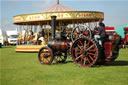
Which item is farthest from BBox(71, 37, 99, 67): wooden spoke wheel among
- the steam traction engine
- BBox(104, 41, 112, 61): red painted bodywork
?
BBox(104, 41, 112, 61): red painted bodywork

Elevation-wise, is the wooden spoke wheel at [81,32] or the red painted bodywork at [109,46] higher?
the wooden spoke wheel at [81,32]

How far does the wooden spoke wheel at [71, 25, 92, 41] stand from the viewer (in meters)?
7.44

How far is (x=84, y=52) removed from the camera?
7.21m

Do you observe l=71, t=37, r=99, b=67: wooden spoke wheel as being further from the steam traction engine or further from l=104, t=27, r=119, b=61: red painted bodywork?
l=104, t=27, r=119, b=61: red painted bodywork

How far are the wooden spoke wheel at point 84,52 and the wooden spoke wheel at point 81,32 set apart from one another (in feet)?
1.01

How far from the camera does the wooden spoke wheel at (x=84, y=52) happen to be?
7021 millimetres

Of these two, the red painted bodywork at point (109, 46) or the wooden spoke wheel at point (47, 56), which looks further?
the wooden spoke wheel at point (47, 56)

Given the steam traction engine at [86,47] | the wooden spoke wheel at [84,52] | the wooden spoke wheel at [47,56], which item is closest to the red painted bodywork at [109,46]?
the steam traction engine at [86,47]

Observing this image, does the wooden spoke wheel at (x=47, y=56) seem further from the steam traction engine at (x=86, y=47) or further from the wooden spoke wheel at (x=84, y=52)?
the wooden spoke wheel at (x=84, y=52)

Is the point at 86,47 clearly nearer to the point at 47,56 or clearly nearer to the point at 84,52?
Result: the point at 84,52

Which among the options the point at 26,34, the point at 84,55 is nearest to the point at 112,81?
the point at 84,55

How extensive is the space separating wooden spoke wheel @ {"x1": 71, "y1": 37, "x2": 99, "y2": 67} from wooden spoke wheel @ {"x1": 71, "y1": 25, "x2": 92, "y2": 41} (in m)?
0.31

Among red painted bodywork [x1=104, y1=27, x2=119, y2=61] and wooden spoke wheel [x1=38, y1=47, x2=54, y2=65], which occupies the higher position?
red painted bodywork [x1=104, y1=27, x2=119, y2=61]

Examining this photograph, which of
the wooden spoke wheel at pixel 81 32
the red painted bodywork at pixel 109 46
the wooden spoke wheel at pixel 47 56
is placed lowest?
the wooden spoke wheel at pixel 47 56
